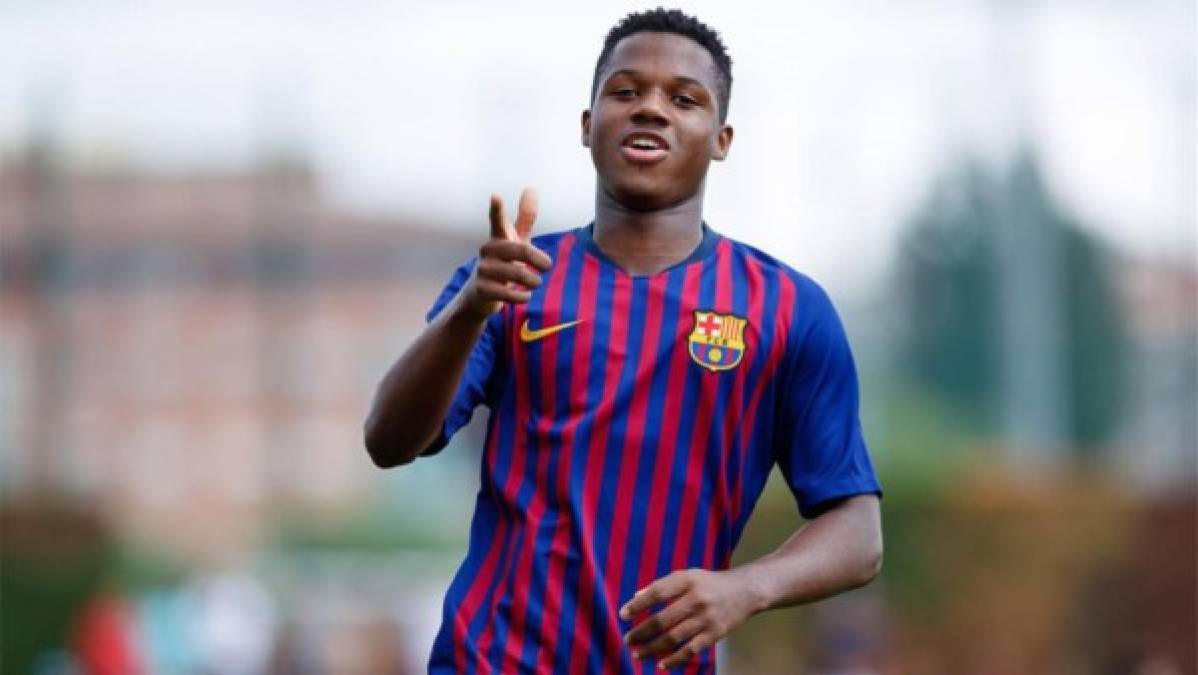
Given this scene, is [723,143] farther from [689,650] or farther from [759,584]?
[689,650]

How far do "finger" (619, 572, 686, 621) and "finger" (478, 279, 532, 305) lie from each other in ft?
2.08

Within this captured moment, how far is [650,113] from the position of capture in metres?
5.71

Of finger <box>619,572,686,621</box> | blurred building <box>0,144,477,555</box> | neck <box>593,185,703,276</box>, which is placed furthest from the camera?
blurred building <box>0,144,477,555</box>

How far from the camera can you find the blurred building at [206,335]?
76.1 metres

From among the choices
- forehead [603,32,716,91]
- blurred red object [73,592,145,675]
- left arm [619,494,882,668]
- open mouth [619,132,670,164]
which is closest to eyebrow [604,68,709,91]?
forehead [603,32,716,91]

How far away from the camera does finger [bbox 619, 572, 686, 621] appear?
16.8ft

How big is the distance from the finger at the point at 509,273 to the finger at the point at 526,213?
0.34ft

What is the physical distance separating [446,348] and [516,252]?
1.22 ft

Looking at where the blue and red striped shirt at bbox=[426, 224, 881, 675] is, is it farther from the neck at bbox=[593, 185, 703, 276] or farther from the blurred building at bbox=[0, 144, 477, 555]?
the blurred building at bbox=[0, 144, 477, 555]

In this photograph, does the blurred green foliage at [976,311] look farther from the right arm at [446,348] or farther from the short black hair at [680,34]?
the right arm at [446,348]

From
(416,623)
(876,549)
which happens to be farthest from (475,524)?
(416,623)

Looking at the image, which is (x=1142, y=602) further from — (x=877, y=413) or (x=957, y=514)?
(x=877, y=413)

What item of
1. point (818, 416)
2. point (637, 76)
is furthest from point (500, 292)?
point (818, 416)

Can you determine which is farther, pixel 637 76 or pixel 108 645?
pixel 108 645
